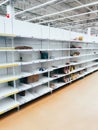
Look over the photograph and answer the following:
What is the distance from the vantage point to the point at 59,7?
6.44 meters

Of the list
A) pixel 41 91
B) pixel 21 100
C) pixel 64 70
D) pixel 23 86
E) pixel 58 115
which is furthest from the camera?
pixel 64 70

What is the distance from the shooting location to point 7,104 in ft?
9.99

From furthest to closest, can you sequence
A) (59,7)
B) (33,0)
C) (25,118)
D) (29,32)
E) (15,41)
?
(59,7) → (33,0) → (29,32) → (15,41) → (25,118)

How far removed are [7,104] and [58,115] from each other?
117 centimetres

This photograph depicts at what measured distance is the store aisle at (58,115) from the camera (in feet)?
8.46

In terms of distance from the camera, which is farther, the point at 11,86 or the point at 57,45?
the point at 57,45

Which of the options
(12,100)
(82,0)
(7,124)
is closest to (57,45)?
(82,0)

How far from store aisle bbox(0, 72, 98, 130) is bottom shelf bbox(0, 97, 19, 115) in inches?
7.5

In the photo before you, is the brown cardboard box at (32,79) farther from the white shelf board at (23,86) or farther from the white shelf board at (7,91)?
the white shelf board at (7,91)

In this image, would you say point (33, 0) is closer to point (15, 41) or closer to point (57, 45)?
point (57, 45)

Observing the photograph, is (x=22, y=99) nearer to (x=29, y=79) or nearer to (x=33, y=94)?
(x=33, y=94)

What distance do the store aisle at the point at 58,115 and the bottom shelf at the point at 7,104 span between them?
191mm

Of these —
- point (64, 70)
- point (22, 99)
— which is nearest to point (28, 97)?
point (22, 99)

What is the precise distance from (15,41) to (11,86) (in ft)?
3.84
